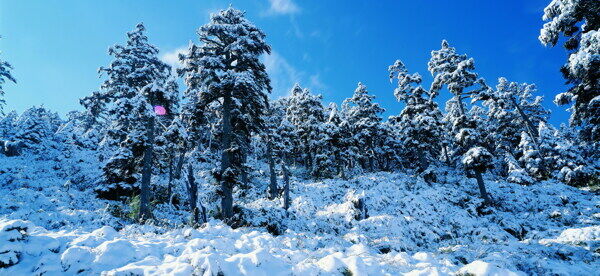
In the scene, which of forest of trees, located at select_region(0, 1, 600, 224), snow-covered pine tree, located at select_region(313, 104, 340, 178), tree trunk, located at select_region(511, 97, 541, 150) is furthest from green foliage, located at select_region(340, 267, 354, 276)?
tree trunk, located at select_region(511, 97, 541, 150)

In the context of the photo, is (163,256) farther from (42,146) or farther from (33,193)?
(42,146)

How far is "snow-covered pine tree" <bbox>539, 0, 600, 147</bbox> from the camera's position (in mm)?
10969

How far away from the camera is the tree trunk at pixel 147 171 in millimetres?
17331

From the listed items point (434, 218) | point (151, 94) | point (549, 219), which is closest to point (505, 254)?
point (434, 218)

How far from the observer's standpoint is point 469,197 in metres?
23.0

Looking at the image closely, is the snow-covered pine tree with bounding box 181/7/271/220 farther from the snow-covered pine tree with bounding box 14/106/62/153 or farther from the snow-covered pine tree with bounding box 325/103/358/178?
the snow-covered pine tree with bounding box 14/106/62/153

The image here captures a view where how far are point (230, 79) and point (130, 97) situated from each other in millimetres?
8503

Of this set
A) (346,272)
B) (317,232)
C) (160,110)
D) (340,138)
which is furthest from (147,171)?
(340,138)

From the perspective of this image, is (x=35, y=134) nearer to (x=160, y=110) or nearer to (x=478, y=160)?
(x=160, y=110)

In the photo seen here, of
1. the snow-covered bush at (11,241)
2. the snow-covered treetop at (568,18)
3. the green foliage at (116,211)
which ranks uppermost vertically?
the snow-covered treetop at (568,18)

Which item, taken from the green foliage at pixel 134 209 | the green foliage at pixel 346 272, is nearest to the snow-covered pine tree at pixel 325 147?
the green foliage at pixel 134 209

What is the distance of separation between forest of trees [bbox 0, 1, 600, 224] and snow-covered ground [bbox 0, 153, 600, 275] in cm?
248

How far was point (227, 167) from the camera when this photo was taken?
1545cm

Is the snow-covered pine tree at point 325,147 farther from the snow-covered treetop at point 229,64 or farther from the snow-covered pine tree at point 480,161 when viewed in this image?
the snow-covered treetop at point 229,64
